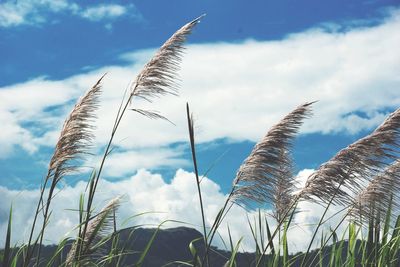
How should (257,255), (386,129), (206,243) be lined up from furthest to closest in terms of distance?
(257,255), (386,129), (206,243)

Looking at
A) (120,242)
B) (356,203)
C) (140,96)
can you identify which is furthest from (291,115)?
(120,242)

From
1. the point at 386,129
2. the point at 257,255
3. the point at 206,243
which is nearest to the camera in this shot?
the point at 206,243

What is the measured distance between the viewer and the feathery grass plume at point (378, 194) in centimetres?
535

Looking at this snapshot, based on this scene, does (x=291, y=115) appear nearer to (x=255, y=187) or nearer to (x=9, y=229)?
(x=255, y=187)

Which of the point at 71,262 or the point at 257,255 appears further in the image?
the point at 257,255

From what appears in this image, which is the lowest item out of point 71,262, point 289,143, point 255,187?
point 71,262

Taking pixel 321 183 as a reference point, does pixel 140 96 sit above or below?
above

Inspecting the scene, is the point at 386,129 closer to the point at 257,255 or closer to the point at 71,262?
the point at 257,255

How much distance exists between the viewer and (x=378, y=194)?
534 cm

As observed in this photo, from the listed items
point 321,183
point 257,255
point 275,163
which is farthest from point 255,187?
point 257,255

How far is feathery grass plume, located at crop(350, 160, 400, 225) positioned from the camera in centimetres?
535

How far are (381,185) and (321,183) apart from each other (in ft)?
2.43

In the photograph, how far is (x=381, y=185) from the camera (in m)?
5.37

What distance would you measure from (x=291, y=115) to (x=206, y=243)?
1278mm
